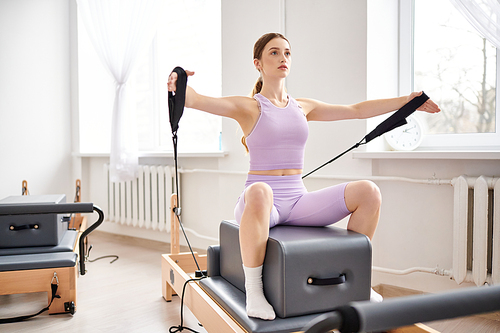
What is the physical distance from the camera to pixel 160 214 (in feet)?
10.8

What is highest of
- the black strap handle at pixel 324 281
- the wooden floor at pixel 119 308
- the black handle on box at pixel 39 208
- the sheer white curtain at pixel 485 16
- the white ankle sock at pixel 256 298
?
the sheer white curtain at pixel 485 16

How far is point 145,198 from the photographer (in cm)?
339

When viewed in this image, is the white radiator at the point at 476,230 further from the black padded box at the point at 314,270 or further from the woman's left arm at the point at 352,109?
the black padded box at the point at 314,270

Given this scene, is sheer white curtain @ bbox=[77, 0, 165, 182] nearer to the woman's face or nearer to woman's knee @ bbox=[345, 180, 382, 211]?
the woman's face

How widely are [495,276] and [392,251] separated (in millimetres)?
498

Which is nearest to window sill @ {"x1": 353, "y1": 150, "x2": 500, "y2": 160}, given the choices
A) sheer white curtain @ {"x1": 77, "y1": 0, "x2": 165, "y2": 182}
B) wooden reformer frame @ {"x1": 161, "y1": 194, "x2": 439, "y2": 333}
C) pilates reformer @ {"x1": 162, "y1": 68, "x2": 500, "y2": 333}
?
pilates reformer @ {"x1": 162, "y1": 68, "x2": 500, "y2": 333}

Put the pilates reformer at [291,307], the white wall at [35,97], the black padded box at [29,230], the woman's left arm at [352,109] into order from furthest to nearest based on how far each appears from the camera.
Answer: the white wall at [35,97]
the black padded box at [29,230]
the woman's left arm at [352,109]
the pilates reformer at [291,307]

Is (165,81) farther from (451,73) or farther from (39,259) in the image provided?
(451,73)

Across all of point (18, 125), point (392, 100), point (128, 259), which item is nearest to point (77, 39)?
point (18, 125)

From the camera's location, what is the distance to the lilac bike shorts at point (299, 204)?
1394 mm

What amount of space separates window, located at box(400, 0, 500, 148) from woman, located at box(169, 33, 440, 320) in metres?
0.78

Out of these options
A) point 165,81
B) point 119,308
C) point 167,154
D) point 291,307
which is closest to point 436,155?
point 291,307

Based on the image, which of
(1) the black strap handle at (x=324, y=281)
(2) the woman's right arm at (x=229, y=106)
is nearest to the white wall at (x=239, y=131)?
(2) the woman's right arm at (x=229, y=106)

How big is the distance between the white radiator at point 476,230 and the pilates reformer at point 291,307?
0.58m
